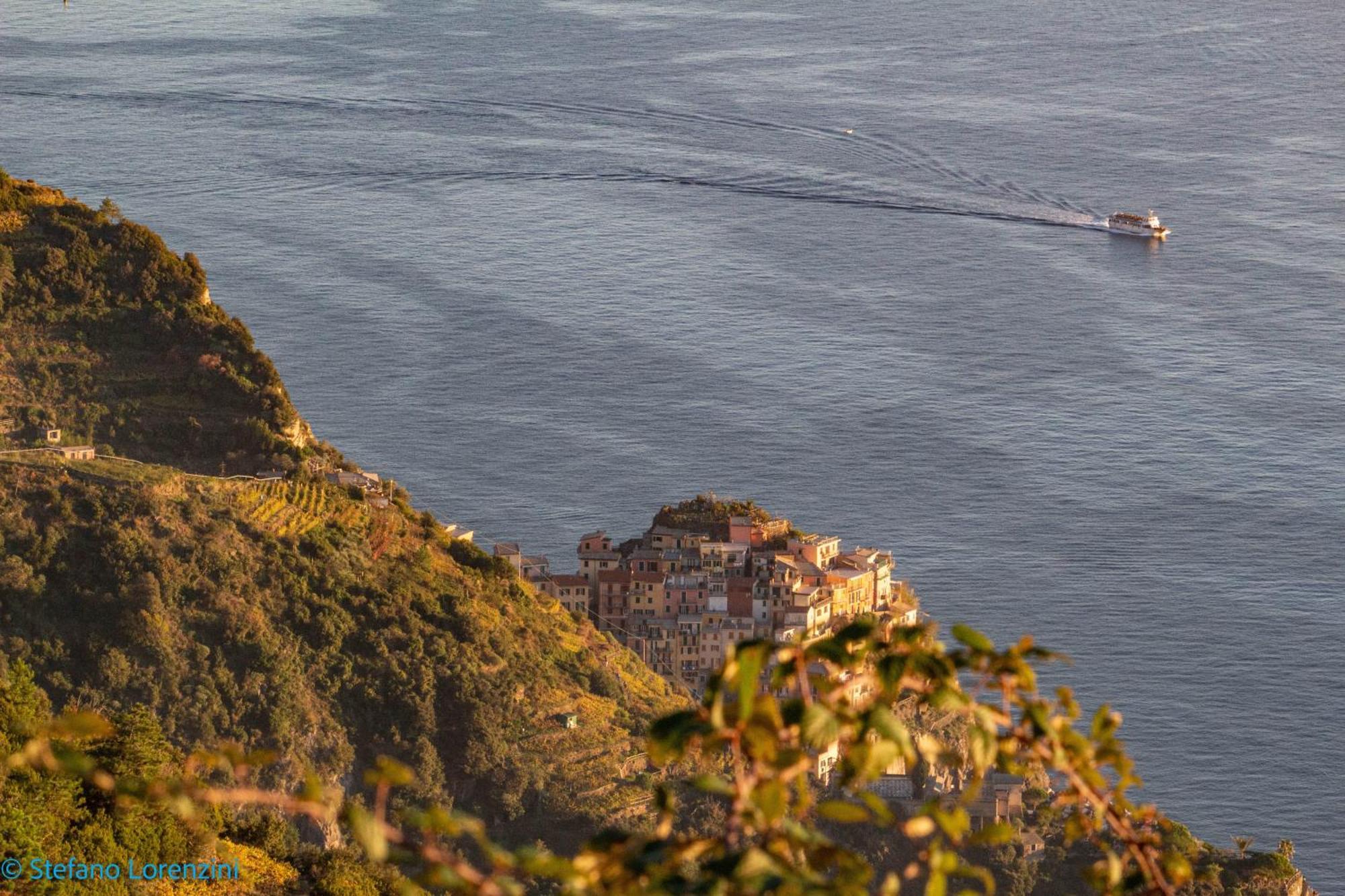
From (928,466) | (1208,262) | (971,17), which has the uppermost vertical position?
(971,17)

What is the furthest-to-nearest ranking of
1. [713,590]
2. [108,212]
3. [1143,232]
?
1. [1143,232]
2. [713,590]
3. [108,212]

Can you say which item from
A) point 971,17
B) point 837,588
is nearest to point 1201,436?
point 837,588

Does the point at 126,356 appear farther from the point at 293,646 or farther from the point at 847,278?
the point at 847,278

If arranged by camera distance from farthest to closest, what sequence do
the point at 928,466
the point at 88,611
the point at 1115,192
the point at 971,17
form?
the point at 971,17
the point at 1115,192
the point at 928,466
the point at 88,611

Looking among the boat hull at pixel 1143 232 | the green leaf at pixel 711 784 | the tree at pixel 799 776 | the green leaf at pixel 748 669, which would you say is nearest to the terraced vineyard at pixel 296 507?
the tree at pixel 799 776

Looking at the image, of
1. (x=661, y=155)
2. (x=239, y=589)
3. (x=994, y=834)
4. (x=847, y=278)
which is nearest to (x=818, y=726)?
(x=994, y=834)

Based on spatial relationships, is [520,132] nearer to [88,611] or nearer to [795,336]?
[795,336]
